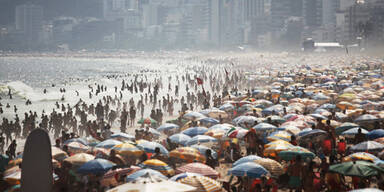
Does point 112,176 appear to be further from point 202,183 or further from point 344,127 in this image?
point 344,127

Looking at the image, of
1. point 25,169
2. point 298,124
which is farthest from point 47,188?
point 298,124

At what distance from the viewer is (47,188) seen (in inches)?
226

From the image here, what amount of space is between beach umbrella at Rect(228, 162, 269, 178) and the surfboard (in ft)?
17.5

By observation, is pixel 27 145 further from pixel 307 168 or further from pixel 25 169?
pixel 307 168

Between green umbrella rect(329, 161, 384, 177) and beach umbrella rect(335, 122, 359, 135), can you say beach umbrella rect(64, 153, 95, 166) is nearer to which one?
green umbrella rect(329, 161, 384, 177)

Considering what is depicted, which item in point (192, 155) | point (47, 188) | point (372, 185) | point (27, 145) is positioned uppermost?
point (27, 145)

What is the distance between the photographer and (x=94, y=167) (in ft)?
34.8

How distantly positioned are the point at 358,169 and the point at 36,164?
21.7 feet

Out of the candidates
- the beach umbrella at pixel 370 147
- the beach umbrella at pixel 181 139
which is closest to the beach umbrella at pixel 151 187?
the beach umbrella at pixel 370 147

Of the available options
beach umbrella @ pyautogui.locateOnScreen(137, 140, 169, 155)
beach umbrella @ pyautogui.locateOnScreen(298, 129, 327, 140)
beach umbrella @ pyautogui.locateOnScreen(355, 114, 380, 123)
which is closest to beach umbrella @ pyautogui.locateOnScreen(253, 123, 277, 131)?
beach umbrella @ pyautogui.locateOnScreen(298, 129, 327, 140)

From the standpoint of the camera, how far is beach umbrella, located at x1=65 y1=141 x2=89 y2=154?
548 inches

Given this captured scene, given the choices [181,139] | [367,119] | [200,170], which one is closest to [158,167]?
[200,170]

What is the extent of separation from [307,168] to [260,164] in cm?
112

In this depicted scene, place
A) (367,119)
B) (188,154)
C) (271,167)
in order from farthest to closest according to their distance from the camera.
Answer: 1. (367,119)
2. (188,154)
3. (271,167)
